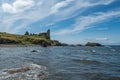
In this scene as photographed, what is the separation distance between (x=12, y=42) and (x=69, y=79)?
167702mm

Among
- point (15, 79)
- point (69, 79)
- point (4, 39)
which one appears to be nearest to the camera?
point (15, 79)

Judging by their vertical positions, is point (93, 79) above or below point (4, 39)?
below

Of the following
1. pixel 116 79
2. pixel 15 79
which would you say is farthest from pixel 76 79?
pixel 15 79

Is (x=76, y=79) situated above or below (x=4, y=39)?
below

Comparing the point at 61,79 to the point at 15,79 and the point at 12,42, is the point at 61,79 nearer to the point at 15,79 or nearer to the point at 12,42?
the point at 15,79

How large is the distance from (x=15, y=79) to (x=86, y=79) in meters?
8.31

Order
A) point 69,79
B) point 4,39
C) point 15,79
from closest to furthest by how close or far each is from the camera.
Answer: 1. point 15,79
2. point 69,79
3. point 4,39

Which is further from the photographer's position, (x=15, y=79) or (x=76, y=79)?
(x=76, y=79)

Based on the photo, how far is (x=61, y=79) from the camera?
24094 millimetres

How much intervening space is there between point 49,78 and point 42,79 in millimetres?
1077

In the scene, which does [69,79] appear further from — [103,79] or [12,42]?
[12,42]

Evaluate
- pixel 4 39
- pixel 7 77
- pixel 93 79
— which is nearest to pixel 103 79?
pixel 93 79

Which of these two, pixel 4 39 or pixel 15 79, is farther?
pixel 4 39

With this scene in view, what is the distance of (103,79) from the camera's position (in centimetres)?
2489
